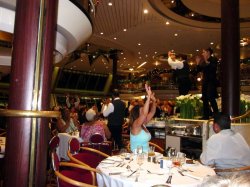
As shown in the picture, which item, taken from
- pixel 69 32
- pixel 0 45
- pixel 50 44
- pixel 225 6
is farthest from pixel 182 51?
pixel 50 44

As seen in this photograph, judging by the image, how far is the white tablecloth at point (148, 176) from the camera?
223 centimetres

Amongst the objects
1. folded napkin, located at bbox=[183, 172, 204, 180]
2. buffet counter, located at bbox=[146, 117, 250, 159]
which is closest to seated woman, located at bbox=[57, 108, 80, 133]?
buffet counter, located at bbox=[146, 117, 250, 159]

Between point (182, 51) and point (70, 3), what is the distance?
13641 mm

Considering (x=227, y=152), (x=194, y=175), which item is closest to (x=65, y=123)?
(x=227, y=152)

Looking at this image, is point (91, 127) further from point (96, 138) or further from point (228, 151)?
point (228, 151)

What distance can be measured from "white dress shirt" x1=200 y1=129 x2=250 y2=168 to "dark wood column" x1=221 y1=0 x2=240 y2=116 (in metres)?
2.46

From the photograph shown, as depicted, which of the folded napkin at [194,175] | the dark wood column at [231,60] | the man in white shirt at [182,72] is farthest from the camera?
the man in white shirt at [182,72]

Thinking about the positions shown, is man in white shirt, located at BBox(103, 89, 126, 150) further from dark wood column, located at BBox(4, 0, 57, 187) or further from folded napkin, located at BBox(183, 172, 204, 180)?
dark wood column, located at BBox(4, 0, 57, 187)

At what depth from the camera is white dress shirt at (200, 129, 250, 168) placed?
3.02 meters

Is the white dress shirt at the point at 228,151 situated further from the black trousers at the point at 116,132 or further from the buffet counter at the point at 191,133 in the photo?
the black trousers at the point at 116,132

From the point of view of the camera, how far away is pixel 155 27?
36.1ft

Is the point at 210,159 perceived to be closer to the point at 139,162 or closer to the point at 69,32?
the point at 139,162

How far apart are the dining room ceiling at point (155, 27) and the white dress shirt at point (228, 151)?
4475mm

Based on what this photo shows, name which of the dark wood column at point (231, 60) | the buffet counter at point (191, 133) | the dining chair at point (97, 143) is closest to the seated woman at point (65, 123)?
the dining chair at point (97, 143)
